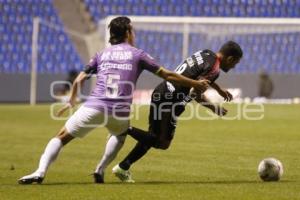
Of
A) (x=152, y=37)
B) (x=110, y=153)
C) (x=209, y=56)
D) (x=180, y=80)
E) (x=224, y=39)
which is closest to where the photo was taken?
(x=180, y=80)

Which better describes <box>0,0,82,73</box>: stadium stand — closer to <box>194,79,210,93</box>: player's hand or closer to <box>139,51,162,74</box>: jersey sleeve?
<box>139,51,162,74</box>: jersey sleeve

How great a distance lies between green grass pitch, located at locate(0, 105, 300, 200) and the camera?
9.76 meters

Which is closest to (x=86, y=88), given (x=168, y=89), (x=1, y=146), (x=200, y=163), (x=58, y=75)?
(x=58, y=75)

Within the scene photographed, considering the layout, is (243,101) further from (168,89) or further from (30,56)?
(168,89)

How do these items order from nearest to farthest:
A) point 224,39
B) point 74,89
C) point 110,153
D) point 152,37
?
point 74,89 → point 110,153 → point 224,39 → point 152,37

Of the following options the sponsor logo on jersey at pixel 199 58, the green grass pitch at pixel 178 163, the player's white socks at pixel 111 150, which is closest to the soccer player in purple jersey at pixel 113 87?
the player's white socks at pixel 111 150

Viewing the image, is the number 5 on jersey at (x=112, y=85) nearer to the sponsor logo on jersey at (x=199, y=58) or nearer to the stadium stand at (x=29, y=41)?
the sponsor logo on jersey at (x=199, y=58)

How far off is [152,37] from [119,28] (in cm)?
2316

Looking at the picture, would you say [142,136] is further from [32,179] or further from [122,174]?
[32,179]

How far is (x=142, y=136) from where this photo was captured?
11.2 m

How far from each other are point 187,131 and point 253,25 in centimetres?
1229

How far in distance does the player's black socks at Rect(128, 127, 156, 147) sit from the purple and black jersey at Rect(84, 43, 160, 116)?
876mm

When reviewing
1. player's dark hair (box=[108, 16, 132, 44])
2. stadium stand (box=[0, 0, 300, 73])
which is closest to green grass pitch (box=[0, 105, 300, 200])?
player's dark hair (box=[108, 16, 132, 44])

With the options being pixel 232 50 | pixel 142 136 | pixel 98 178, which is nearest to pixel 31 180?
pixel 98 178
